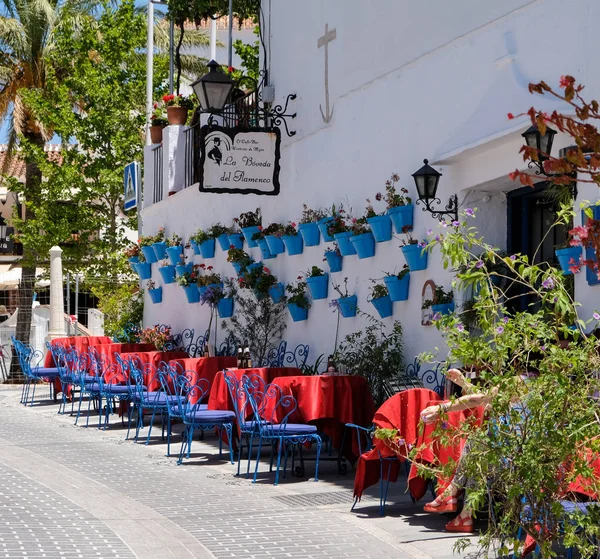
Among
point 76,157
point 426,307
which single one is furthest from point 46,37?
point 426,307

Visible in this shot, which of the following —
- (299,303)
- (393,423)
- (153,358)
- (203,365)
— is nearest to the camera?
(393,423)

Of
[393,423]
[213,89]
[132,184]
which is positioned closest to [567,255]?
[393,423]

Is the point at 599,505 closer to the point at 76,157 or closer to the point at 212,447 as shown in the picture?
the point at 212,447

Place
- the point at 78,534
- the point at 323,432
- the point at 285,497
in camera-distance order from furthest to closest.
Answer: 1. the point at 323,432
2. the point at 285,497
3. the point at 78,534

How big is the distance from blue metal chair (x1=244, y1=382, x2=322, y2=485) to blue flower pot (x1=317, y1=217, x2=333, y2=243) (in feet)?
11.7

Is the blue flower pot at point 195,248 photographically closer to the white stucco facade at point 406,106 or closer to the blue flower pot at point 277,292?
the white stucco facade at point 406,106

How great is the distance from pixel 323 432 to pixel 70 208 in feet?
58.1

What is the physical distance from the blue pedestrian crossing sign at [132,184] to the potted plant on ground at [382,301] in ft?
35.8

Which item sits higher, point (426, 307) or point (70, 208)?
point (70, 208)

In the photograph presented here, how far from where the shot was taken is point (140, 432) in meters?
14.7

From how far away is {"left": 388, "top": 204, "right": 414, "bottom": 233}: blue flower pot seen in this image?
39.9 feet

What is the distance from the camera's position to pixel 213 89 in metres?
14.6

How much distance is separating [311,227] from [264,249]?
1.64 metres

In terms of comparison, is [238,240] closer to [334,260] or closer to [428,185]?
[334,260]
